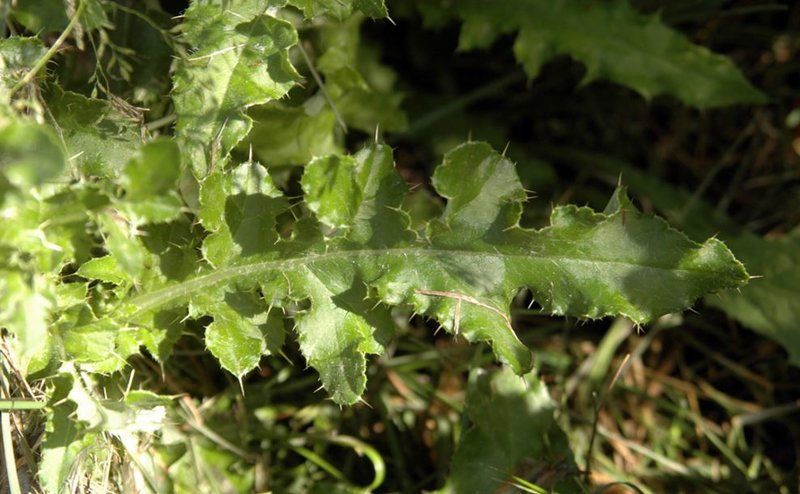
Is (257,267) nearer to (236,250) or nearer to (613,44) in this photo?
(236,250)

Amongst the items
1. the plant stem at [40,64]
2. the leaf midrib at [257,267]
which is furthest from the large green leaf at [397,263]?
the plant stem at [40,64]

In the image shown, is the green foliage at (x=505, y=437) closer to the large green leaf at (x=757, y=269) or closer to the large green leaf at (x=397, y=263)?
the large green leaf at (x=397, y=263)

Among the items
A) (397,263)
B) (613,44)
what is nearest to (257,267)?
(397,263)

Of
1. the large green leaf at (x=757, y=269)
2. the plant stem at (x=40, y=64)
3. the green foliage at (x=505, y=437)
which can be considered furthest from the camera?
the large green leaf at (x=757, y=269)

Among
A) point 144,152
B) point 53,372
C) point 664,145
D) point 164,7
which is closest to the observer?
point 144,152

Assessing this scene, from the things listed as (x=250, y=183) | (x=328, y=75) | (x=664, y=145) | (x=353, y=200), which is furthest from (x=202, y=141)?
(x=664, y=145)

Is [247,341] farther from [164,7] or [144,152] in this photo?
[164,7]

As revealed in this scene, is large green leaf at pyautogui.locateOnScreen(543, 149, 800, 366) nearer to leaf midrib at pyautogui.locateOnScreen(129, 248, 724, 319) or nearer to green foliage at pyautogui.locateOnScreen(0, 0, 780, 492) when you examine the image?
green foliage at pyautogui.locateOnScreen(0, 0, 780, 492)
